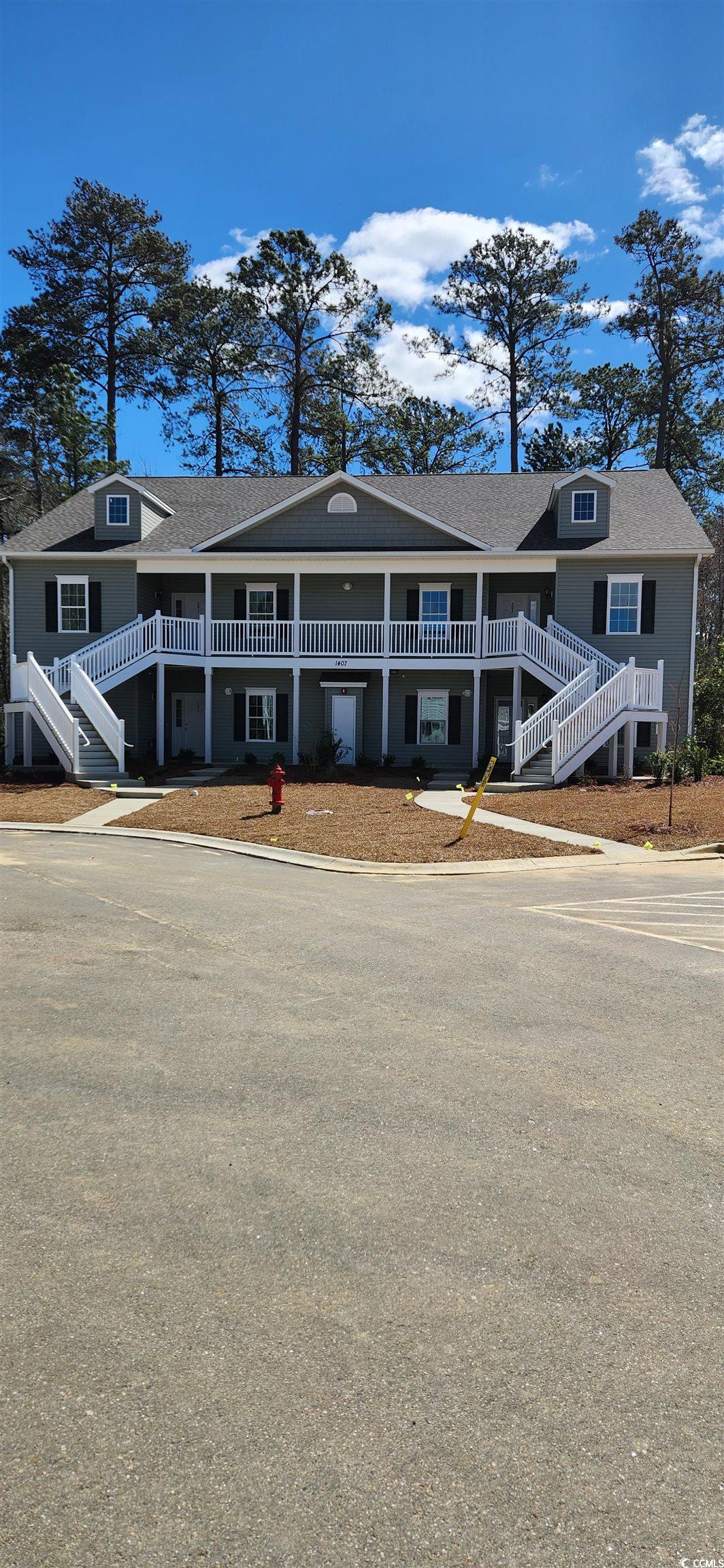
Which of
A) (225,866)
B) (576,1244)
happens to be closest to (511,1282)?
(576,1244)

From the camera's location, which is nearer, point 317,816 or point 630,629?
point 317,816

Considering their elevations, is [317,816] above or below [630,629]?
below

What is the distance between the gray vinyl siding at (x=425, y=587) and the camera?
27156 mm

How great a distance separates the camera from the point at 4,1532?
7.71 feet

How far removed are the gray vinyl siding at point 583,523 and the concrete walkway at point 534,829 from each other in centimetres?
988

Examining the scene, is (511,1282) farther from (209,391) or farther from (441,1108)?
(209,391)

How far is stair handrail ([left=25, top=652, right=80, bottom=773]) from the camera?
2236 cm

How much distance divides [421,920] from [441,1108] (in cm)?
469

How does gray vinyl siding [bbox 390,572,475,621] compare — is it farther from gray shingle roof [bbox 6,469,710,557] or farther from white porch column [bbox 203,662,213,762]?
white porch column [bbox 203,662,213,762]

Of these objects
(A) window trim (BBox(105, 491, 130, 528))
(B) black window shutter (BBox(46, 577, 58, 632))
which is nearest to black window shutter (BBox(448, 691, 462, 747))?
(A) window trim (BBox(105, 491, 130, 528))

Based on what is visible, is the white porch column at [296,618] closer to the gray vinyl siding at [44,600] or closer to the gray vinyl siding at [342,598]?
the gray vinyl siding at [342,598]

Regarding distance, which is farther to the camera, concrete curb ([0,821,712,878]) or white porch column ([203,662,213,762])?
white porch column ([203,662,213,762])

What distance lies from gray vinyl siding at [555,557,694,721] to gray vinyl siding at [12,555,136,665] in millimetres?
12548

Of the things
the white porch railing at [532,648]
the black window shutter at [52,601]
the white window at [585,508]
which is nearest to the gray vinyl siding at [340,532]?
the white porch railing at [532,648]
